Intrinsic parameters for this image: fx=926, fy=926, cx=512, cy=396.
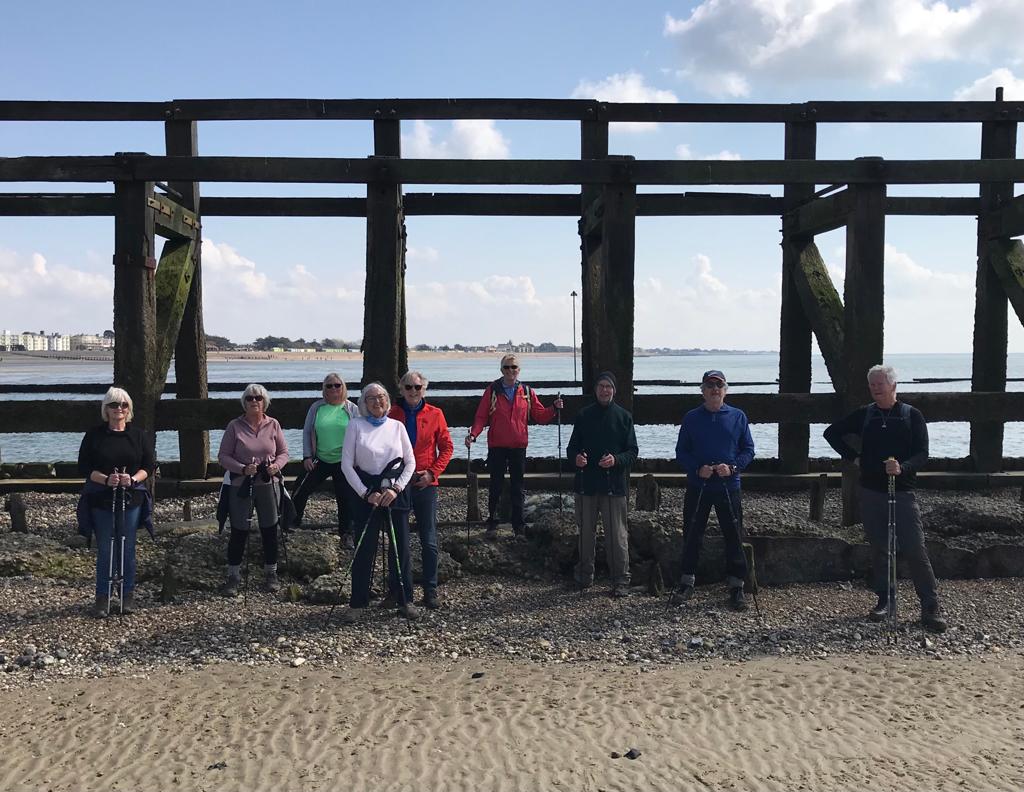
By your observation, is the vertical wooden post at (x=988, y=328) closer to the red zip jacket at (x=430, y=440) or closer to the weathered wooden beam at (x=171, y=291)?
the red zip jacket at (x=430, y=440)

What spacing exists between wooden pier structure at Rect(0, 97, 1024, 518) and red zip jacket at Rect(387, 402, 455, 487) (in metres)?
2.10

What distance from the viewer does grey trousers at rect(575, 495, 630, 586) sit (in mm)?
7312

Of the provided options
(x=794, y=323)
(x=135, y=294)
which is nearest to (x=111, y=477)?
(x=135, y=294)

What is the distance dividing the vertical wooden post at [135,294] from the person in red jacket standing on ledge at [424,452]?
322 cm

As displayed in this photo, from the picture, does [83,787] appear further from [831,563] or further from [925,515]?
[925,515]

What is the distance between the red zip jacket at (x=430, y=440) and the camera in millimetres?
6840

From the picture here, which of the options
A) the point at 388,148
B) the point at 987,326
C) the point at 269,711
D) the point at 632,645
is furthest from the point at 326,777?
the point at 987,326

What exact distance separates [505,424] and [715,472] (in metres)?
1.99

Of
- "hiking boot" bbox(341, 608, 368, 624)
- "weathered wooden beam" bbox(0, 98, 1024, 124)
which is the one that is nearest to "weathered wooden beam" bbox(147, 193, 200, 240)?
"weathered wooden beam" bbox(0, 98, 1024, 124)

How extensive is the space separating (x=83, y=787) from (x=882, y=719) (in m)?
4.08

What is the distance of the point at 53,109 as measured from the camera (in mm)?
10859

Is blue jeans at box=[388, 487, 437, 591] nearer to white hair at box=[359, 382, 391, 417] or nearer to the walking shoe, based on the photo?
white hair at box=[359, 382, 391, 417]

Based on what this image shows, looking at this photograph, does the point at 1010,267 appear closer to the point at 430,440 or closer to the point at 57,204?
the point at 430,440

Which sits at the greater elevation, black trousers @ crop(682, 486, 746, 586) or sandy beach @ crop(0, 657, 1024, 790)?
black trousers @ crop(682, 486, 746, 586)
